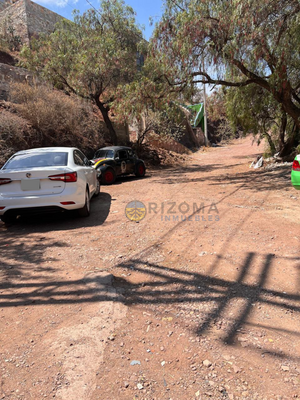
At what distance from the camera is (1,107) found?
12.5 m

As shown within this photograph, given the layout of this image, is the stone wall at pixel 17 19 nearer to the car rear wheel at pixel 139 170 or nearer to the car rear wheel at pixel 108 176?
the car rear wheel at pixel 139 170

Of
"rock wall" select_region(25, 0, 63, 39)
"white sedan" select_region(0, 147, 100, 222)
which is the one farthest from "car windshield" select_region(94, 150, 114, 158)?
"rock wall" select_region(25, 0, 63, 39)

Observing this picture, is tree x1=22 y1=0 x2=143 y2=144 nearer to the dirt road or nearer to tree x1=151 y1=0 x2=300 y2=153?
tree x1=151 y1=0 x2=300 y2=153

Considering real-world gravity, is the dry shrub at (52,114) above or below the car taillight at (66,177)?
above

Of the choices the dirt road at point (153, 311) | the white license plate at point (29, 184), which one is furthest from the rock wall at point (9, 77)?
the dirt road at point (153, 311)

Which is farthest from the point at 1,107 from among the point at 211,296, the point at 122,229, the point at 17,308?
the point at 211,296

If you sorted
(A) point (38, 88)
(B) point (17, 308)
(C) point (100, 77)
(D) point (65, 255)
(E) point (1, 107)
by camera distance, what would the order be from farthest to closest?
(C) point (100, 77), (A) point (38, 88), (E) point (1, 107), (D) point (65, 255), (B) point (17, 308)

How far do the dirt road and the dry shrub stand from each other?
29.9ft

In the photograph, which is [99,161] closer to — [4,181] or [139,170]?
[139,170]

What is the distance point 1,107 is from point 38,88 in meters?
1.97

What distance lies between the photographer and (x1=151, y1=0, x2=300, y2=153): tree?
8.60 m

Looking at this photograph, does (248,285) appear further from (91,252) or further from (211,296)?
(91,252)

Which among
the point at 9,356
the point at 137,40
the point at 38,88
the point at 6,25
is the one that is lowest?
the point at 9,356

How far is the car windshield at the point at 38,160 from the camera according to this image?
223 inches
